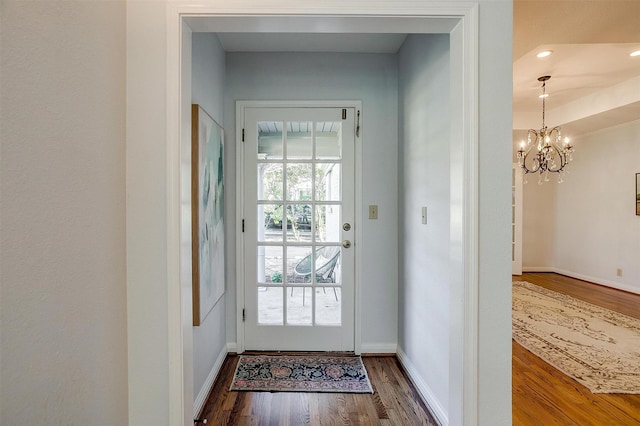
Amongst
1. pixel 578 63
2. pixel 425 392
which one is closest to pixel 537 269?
pixel 578 63

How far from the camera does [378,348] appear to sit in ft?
8.77

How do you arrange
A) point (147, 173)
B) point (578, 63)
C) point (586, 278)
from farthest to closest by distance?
point (586, 278), point (578, 63), point (147, 173)

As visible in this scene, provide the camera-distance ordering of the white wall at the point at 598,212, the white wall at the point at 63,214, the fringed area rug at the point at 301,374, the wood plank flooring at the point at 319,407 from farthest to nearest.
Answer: the white wall at the point at 598,212 < the fringed area rug at the point at 301,374 < the wood plank flooring at the point at 319,407 < the white wall at the point at 63,214

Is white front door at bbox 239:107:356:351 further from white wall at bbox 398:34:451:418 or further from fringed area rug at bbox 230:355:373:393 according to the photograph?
white wall at bbox 398:34:451:418

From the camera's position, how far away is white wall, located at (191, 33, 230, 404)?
75.5 inches

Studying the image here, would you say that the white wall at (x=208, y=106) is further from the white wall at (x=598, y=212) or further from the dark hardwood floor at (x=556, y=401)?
the white wall at (x=598, y=212)

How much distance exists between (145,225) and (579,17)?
2451 millimetres

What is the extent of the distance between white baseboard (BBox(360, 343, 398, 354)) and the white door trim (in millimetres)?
1347

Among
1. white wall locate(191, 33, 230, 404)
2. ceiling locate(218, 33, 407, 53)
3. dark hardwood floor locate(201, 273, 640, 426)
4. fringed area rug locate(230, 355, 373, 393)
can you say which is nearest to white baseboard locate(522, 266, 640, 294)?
dark hardwood floor locate(201, 273, 640, 426)

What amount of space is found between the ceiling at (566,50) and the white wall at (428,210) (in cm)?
33

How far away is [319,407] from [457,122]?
181 centimetres

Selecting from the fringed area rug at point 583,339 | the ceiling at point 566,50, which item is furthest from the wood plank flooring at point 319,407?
the ceiling at point 566,50

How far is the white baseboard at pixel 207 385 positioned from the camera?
1.89 metres

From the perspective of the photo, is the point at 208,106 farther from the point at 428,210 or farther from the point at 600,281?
the point at 600,281
